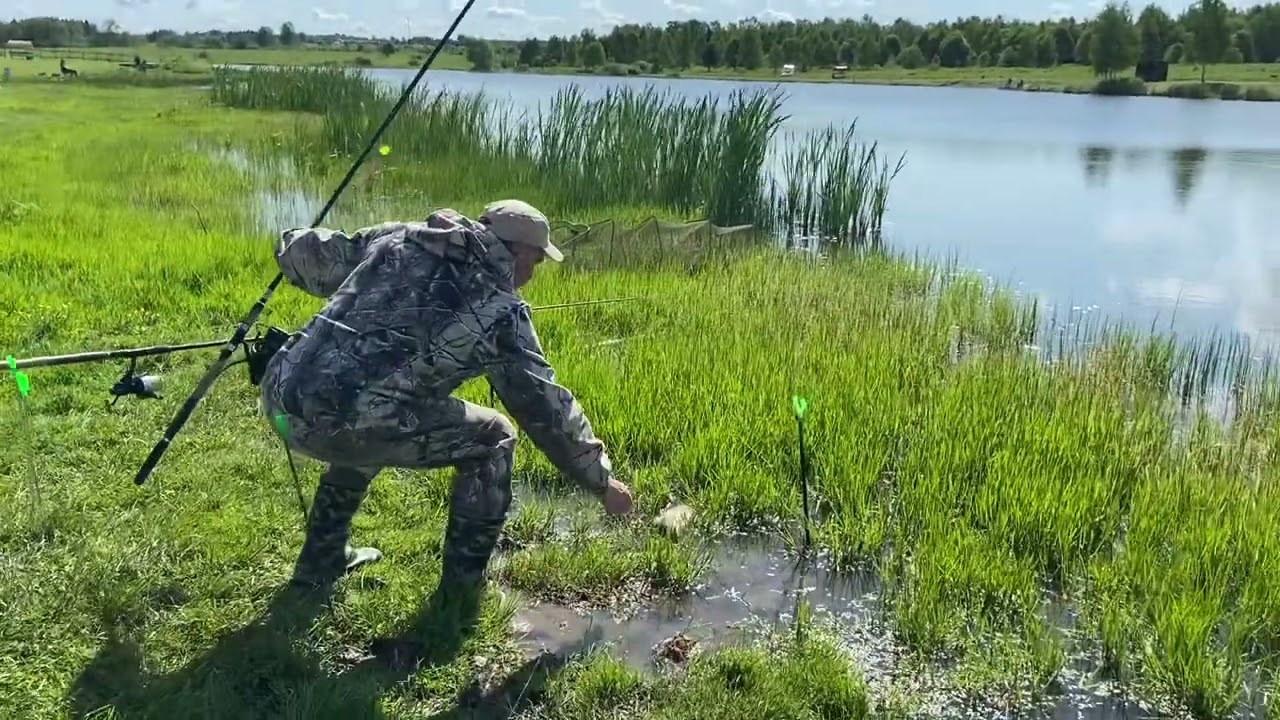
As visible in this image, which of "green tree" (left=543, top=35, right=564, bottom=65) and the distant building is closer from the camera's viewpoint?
the distant building

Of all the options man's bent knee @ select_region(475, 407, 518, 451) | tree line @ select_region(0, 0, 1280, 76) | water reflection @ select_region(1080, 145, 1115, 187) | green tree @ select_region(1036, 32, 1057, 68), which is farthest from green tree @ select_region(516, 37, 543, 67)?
man's bent knee @ select_region(475, 407, 518, 451)

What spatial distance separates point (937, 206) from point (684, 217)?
5.41 meters

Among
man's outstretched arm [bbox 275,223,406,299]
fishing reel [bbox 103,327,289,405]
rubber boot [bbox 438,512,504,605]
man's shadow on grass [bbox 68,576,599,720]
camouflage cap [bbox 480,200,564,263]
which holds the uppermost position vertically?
camouflage cap [bbox 480,200,564,263]

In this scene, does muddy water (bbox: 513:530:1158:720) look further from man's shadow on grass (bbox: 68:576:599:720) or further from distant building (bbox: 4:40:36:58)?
distant building (bbox: 4:40:36:58)

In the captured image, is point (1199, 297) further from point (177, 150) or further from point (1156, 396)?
point (177, 150)

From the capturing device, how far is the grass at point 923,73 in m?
48.4

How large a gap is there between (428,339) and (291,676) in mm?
1101

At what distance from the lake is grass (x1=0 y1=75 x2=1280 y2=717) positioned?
2.80 meters

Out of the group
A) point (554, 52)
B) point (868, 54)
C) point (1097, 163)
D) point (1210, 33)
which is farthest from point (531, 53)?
point (1097, 163)

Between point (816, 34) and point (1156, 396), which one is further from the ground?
point (816, 34)

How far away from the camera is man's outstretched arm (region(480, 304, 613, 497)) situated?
10.5 feet

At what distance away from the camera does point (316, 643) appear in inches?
134

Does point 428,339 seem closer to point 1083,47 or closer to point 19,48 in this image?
point 19,48

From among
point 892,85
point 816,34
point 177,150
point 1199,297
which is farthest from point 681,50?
point 1199,297
